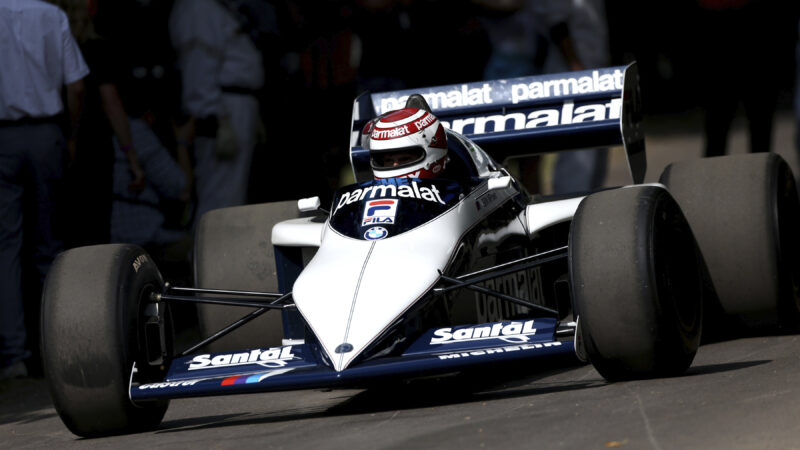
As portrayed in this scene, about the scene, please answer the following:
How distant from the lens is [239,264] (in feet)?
28.7

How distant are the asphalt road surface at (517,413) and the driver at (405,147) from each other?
3.42ft

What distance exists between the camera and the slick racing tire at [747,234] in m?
8.05

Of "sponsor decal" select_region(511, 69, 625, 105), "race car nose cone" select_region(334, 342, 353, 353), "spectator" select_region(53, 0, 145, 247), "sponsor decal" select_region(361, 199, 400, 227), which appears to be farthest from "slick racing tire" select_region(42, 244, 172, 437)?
"spectator" select_region(53, 0, 145, 247)

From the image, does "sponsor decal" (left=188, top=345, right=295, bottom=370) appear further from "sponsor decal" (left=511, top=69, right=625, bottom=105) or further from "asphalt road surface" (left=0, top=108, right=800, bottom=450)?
"sponsor decal" (left=511, top=69, right=625, bottom=105)

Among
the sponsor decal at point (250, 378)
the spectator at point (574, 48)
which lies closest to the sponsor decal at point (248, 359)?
the sponsor decal at point (250, 378)

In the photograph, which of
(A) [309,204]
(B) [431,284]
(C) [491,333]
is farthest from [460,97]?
(C) [491,333]

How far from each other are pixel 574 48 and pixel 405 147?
17.5 feet

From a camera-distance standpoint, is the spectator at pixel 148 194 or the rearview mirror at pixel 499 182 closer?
the rearview mirror at pixel 499 182

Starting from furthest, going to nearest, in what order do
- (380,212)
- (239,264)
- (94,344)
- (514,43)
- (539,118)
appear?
(514,43) < (539,118) < (239,264) < (380,212) < (94,344)

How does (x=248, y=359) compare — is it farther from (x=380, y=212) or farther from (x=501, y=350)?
(x=501, y=350)

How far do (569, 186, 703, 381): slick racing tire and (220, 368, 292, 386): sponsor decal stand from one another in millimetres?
1241

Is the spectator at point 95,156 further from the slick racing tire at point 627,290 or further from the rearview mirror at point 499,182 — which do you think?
the slick racing tire at point 627,290

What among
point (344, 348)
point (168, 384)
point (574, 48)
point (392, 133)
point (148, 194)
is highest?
point (392, 133)

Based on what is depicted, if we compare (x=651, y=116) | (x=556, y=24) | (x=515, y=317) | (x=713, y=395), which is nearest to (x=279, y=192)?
(x=556, y=24)
